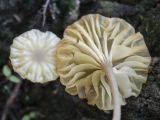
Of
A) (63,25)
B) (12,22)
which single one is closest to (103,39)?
(63,25)

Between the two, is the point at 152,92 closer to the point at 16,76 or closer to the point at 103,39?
the point at 103,39

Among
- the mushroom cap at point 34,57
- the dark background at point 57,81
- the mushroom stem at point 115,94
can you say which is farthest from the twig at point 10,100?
the mushroom stem at point 115,94

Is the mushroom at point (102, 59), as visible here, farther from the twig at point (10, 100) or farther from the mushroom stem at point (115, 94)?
the twig at point (10, 100)

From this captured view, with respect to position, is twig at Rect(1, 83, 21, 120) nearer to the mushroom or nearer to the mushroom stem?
the mushroom

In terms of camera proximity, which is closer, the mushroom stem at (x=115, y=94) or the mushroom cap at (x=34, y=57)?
the mushroom stem at (x=115, y=94)

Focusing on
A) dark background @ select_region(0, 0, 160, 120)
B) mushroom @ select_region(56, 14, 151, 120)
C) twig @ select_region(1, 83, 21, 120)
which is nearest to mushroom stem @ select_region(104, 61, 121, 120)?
mushroom @ select_region(56, 14, 151, 120)
